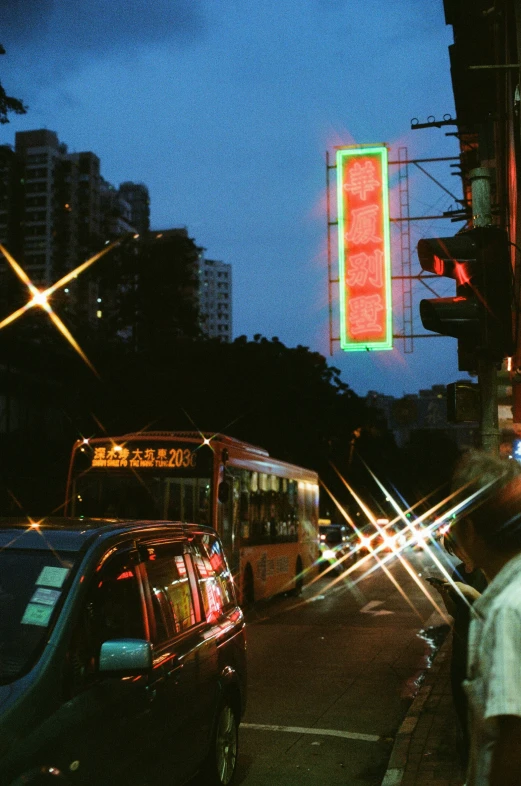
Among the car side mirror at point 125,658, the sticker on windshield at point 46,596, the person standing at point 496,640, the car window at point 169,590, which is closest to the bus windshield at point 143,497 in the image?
the car window at point 169,590

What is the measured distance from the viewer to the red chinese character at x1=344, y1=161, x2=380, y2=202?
17.4 metres

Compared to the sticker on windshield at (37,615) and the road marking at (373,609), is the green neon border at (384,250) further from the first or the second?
the sticker on windshield at (37,615)

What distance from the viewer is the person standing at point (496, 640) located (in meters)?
1.96

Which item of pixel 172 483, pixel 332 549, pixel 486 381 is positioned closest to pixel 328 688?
pixel 486 381

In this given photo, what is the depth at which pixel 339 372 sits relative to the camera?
4831 centimetres

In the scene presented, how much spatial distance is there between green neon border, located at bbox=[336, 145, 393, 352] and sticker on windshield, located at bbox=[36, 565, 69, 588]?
13.0 m

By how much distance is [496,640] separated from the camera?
202 cm

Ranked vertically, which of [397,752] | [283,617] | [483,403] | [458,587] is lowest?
[283,617]

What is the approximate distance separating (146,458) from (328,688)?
6390 millimetres

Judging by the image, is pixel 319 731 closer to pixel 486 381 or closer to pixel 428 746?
pixel 428 746

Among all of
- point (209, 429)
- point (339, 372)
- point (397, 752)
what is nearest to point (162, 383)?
point (209, 429)

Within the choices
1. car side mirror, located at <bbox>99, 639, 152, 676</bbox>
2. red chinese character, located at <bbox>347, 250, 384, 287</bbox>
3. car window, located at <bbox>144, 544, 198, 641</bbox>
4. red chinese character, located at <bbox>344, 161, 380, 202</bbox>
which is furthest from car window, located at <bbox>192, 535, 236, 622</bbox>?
red chinese character, located at <bbox>344, 161, 380, 202</bbox>

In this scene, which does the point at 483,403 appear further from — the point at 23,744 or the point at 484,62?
the point at 484,62

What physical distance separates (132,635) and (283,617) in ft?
44.4
